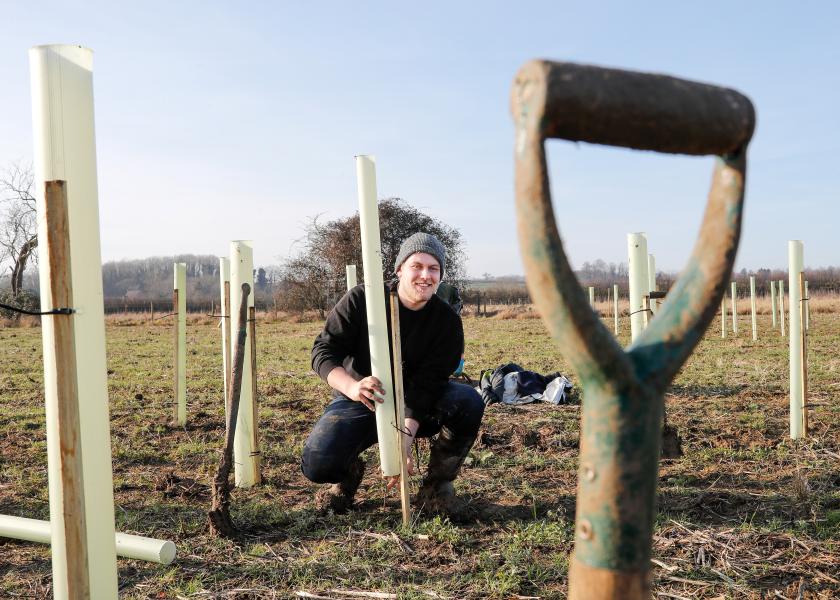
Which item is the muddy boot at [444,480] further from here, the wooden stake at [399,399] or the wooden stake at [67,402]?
the wooden stake at [67,402]

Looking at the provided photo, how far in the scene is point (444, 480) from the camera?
3836 millimetres

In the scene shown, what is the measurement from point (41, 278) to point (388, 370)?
1.88m

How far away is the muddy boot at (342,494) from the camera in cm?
382

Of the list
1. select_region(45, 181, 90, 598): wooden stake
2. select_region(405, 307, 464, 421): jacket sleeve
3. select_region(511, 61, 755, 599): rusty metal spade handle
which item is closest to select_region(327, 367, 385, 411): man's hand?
select_region(405, 307, 464, 421): jacket sleeve

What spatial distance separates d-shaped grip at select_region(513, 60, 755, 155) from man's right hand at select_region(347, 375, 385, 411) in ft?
9.03

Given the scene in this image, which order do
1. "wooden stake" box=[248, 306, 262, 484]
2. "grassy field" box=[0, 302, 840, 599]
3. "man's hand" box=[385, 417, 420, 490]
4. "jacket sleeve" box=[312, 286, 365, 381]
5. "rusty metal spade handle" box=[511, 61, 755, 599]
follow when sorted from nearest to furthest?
"rusty metal spade handle" box=[511, 61, 755, 599]
"grassy field" box=[0, 302, 840, 599]
"man's hand" box=[385, 417, 420, 490]
"jacket sleeve" box=[312, 286, 365, 381]
"wooden stake" box=[248, 306, 262, 484]

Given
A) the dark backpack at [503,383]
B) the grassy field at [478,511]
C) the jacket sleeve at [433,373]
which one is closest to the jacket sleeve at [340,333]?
the jacket sleeve at [433,373]

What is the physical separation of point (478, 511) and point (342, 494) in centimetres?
78

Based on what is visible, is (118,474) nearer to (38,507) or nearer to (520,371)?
(38,507)

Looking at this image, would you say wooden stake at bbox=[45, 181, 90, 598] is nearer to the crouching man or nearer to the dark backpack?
the crouching man

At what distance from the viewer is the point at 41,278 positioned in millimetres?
2014

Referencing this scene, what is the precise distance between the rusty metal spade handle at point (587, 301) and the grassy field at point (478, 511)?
83.0 inches

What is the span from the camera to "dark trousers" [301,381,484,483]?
3.75m

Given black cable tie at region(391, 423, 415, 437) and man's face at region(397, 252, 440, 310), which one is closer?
black cable tie at region(391, 423, 415, 437)
